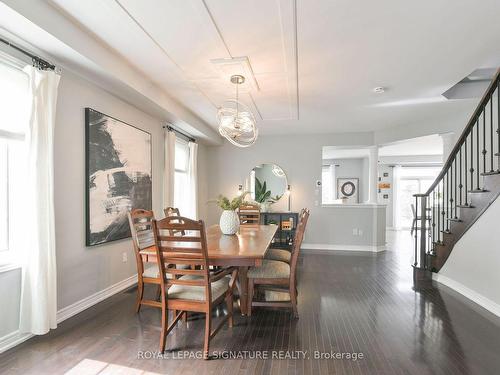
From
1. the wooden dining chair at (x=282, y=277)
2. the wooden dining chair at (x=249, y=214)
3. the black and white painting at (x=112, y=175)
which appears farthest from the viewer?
the wooden dining chair at (x=249, y=214)

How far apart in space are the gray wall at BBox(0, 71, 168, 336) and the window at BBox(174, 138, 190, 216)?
207 cm

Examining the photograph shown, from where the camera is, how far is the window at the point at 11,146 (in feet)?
7.31

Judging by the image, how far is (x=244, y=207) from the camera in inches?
187

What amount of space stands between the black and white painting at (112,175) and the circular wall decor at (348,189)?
8.22 metres

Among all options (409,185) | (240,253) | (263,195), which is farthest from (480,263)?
(409,185)

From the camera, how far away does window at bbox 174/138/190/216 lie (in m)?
5.32

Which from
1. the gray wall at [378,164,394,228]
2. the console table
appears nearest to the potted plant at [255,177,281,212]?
the console table

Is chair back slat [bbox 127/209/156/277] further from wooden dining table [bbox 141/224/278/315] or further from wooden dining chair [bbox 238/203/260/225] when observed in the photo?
wooden dining chair [bbox 238/203/260/225]

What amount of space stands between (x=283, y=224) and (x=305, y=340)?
12.1ft

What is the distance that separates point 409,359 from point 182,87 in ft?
12.3

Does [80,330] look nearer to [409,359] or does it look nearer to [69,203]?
[69,203]

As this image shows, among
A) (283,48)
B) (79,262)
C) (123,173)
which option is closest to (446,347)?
(283,48)

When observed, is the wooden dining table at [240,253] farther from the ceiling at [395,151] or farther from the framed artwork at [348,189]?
the framed artwork at [348,189]

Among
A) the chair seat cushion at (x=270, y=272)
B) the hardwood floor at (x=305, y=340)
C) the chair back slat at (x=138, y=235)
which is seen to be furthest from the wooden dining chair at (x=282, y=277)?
the chair back slat at (x=138, y=235)
